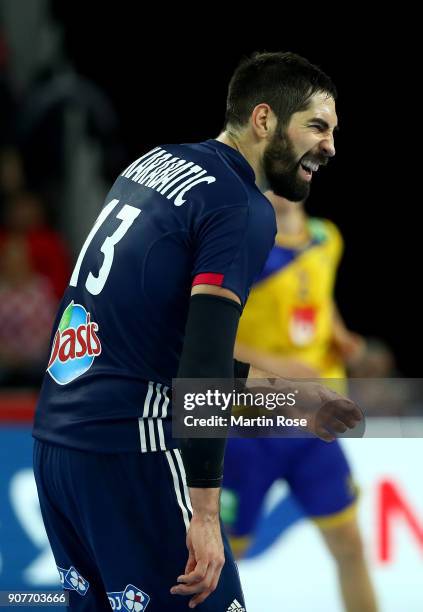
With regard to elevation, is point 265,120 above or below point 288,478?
above

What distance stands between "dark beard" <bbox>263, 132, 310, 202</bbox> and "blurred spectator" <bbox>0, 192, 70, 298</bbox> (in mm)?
4579

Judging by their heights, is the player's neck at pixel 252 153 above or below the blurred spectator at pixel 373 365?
below

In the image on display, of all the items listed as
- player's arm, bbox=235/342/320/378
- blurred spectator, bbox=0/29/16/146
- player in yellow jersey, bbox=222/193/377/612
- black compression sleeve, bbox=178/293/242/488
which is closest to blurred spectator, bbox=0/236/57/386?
blurred spectator, bbox=0/29/16/146

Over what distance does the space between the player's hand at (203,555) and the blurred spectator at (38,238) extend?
4911 millimetres

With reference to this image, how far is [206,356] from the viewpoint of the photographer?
2.83 meters

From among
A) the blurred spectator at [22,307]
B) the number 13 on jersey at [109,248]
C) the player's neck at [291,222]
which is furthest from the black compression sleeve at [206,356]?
the blurred spectator at [22,307]

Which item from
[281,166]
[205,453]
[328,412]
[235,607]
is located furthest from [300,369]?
[205,453]

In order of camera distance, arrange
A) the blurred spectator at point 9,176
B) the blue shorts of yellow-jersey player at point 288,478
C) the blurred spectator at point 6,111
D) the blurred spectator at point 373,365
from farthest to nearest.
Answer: the blurred spectator at point 6,111, the blurred spectator at point 9,176, the blurred spectator at point 373,365, the blue shorts of yellow-jersey player at point 288,478

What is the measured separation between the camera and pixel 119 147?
9.13m

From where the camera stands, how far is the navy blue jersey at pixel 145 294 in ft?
Result: 9.71

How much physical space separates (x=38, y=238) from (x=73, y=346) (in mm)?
Result: 4806

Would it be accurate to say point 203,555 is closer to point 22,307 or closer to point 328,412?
point 328,412

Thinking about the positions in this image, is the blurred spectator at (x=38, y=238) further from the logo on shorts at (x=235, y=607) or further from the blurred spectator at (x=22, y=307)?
the logo on shorts at (x=235, y=607)

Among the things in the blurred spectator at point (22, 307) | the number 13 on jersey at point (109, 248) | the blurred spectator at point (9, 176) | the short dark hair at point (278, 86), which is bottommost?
the number 13 on jersey at point (109, 248)
